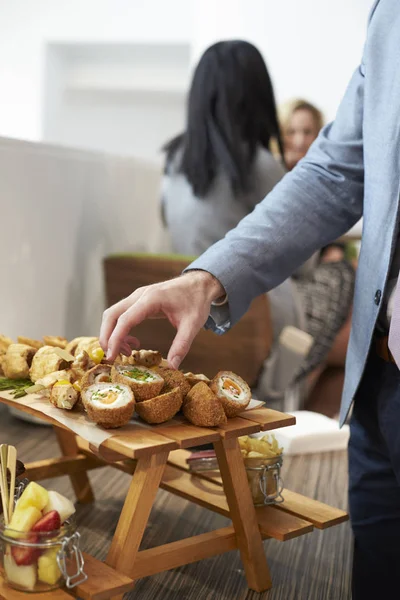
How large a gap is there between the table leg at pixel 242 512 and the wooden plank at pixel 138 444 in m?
0.16

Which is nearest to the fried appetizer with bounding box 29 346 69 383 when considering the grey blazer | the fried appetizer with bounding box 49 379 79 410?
the fried appetizer with bounding box 49 379 79 410

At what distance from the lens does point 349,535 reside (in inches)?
66.1

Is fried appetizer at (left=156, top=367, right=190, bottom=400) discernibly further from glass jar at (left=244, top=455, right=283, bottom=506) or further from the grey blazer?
glass jar at (left=244, top=455, right=283, bottom=506)

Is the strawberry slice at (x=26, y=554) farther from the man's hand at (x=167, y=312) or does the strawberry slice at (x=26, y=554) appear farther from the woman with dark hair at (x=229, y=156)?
the woman with dark hair at (x=229, y=156)

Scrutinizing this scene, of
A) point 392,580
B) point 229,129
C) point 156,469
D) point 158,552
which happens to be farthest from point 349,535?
point 229,129

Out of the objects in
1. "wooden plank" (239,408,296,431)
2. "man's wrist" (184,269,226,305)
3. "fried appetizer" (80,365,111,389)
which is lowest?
"wooden plank" (239,408,296,431)

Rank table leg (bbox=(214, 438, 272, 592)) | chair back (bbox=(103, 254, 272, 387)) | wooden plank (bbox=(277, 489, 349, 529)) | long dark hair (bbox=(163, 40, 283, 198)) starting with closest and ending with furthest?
table leg (bbox=(214, 438, 272, 592)) → wooden plank (bbox=(277, 489, 349, 529)) → chair back (bbox=(103, 254, 272, 387)) → long dark hair (bbox=(163, 40, 283, 198))

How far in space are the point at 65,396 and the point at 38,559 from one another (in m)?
0.22

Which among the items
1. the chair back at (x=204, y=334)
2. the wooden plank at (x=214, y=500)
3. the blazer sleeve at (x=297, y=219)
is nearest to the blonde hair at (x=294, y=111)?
the chair back at (x=204, y=334)

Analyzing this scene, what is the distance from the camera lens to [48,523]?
98 centimetres

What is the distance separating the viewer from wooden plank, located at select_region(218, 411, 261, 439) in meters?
1.09

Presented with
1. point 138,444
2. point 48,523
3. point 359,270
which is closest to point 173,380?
point 138,444

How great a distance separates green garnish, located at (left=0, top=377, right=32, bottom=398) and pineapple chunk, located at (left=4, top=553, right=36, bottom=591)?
0.87ft

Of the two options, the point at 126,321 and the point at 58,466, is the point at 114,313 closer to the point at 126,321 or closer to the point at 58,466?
the point at 126,321
